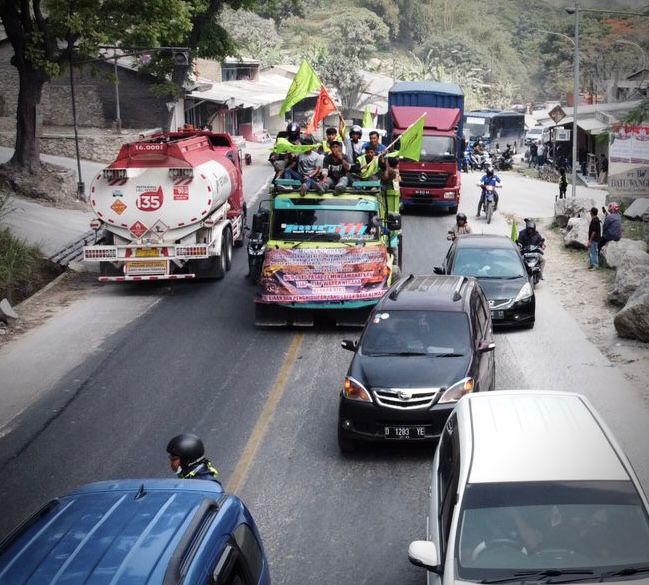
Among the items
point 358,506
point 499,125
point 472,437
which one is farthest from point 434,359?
point 499,125

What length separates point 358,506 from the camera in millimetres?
11055

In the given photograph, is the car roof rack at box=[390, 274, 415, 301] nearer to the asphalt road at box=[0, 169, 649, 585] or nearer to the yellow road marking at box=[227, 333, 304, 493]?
the asphalt road at box=[0, 169, 649, 585]

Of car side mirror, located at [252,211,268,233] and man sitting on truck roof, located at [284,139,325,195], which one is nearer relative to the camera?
man sitting on truck roof, located at [284,139,325,195]

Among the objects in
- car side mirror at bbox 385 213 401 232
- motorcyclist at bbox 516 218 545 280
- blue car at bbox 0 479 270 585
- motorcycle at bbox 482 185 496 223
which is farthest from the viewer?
motorcycle at bbox 482 185 496 223

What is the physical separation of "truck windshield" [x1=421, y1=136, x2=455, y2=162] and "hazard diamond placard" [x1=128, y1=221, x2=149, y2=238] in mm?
13648

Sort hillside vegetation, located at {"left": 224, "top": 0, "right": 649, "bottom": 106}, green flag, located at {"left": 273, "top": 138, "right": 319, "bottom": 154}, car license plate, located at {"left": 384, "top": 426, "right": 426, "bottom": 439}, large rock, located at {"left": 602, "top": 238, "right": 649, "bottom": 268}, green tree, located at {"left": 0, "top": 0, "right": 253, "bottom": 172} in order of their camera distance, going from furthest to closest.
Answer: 1. hillside vegetation, located at {"left": 224, "top": 0, "right": 649, "bottom": 106}
2. green tree, located at {"left": 0, "top": 0, "right": 253, "bottom": 172}
3. large rock, located at {"left": 602, "top": 238, "right": 649, "bottom": 268}
4. green flag, located at {"left": 273, "top": 138, "right": 319, "bottom": 154}
5. car license plate, located at {"left": 384, "top": 426, "right": 426, "bottom": 439}

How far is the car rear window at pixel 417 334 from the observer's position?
42.5 feet

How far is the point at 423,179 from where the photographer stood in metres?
33.6

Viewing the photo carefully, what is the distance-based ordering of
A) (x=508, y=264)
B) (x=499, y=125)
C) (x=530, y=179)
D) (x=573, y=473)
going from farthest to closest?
(x=499, y=125) → (x=530, y=179) → (x=508, y=264) → (x=573, y=473)

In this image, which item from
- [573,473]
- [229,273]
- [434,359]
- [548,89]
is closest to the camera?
[573,473]

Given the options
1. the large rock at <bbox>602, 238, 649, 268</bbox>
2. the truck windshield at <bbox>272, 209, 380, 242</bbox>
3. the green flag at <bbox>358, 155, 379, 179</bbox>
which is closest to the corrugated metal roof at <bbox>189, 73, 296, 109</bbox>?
the large rock at <bbox>602, 238, 649, 268</bbox>

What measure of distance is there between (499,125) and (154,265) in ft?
164

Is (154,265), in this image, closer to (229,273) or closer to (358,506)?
(229,273)

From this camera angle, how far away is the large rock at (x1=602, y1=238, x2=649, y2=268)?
22125mm
